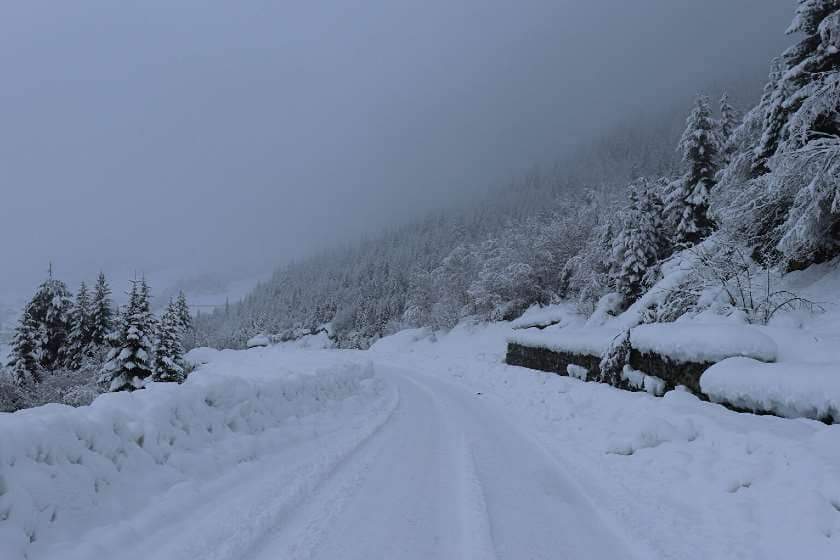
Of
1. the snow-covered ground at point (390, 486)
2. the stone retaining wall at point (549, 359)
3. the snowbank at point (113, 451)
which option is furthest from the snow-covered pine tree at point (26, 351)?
the snow-covered ground at point (390, 486)

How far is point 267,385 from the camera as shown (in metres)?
8.45

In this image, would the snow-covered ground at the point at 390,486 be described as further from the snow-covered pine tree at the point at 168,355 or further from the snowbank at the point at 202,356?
the snowbank at the point at 202,356

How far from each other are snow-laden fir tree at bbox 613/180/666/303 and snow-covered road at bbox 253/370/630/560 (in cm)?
2277

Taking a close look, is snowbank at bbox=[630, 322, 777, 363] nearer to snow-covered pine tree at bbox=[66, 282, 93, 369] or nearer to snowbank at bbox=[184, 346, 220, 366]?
snow-covered pine tree at bbox=[66, 282, 93, 369]

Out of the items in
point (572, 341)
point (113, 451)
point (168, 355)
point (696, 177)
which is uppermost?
point (696, 177)

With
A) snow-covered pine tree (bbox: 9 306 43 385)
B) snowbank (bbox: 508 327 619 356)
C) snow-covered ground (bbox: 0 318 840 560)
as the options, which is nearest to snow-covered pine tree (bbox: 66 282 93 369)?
snow-covered pine tree (bbox: 9 306 43 385)

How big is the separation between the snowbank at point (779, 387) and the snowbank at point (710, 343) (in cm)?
43

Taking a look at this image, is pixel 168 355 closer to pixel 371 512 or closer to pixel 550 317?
pixel 550 317

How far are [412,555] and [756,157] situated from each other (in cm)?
1781

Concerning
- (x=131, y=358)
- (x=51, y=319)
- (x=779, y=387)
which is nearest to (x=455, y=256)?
(x=131, y=358)

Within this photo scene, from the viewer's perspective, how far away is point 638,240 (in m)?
27.6

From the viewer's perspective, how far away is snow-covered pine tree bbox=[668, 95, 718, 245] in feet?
84.3

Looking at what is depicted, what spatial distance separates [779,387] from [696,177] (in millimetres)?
24840

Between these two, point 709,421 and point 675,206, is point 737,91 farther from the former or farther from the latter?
point 709,421
